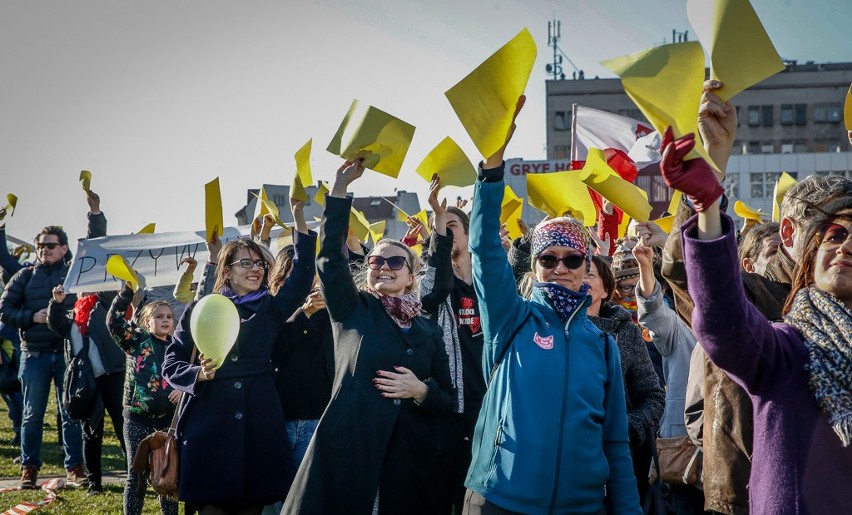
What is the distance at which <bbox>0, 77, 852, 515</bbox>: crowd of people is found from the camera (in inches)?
94.7

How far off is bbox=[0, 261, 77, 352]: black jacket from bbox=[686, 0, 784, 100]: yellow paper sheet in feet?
25.6

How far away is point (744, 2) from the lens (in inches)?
102

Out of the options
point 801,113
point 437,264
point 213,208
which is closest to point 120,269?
point 213,208

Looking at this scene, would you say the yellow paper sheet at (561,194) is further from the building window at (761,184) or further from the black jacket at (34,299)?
the building window at (761,184)

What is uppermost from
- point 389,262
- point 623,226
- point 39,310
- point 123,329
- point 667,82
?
point 623,226

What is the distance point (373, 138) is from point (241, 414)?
167cm

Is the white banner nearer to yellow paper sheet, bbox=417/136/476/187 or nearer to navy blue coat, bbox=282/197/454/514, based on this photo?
yellow paper sheet, bbox=417/136/476/187

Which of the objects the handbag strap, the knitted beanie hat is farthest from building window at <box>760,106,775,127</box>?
the handbag strap

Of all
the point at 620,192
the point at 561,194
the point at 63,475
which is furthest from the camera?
the point at 63,475

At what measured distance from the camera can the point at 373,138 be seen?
4.57m

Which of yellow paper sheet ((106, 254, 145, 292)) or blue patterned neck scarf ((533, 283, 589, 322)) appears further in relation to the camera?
yellow paper sheet ((106, 254, 145, 292))

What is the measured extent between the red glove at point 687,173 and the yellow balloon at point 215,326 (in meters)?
3.04

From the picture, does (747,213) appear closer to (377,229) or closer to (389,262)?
(377,229)

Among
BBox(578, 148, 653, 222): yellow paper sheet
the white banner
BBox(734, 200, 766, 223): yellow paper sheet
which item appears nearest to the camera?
BBox(578, 148, 653, 222): yellow paper sheet
